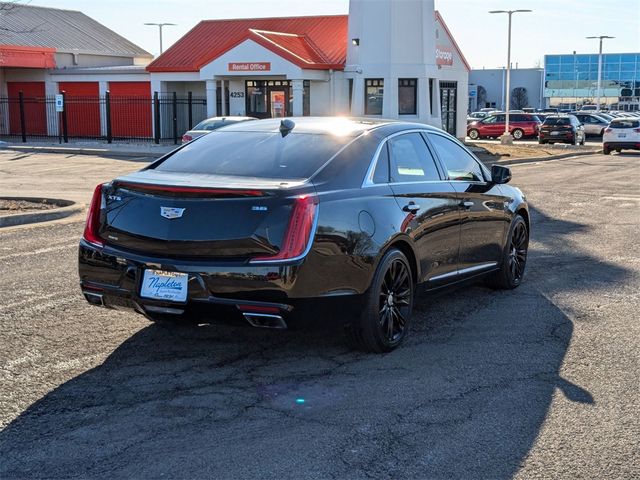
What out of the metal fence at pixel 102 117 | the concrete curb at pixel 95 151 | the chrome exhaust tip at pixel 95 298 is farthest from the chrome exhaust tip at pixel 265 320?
the metal fence at pixel 102 117

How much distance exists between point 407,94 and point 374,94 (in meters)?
1.49

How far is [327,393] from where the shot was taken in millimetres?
5348

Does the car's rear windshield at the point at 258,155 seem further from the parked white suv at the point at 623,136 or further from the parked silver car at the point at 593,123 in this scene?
the parked silver car at the point at 593,123

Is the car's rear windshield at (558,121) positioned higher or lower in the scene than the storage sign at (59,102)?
lower

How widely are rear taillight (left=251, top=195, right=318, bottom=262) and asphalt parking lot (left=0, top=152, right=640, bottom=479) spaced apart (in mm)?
813

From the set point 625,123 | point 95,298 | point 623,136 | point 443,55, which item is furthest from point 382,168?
point 443,55

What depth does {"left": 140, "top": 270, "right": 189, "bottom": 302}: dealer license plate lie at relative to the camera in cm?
554

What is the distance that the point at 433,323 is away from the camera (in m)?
7.16

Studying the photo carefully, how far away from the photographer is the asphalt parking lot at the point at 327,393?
4336 mm

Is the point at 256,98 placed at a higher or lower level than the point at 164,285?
higher

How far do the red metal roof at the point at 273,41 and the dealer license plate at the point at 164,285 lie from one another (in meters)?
32.6

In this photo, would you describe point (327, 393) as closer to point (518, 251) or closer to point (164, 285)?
point (164, 285)

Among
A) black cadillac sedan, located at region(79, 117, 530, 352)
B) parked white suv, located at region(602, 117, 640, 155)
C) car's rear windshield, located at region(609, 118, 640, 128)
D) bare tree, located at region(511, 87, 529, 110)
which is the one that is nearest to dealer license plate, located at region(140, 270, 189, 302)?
black cadillac sedan, located at region(79, 117, 530, 352)

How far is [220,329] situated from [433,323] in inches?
68.5
